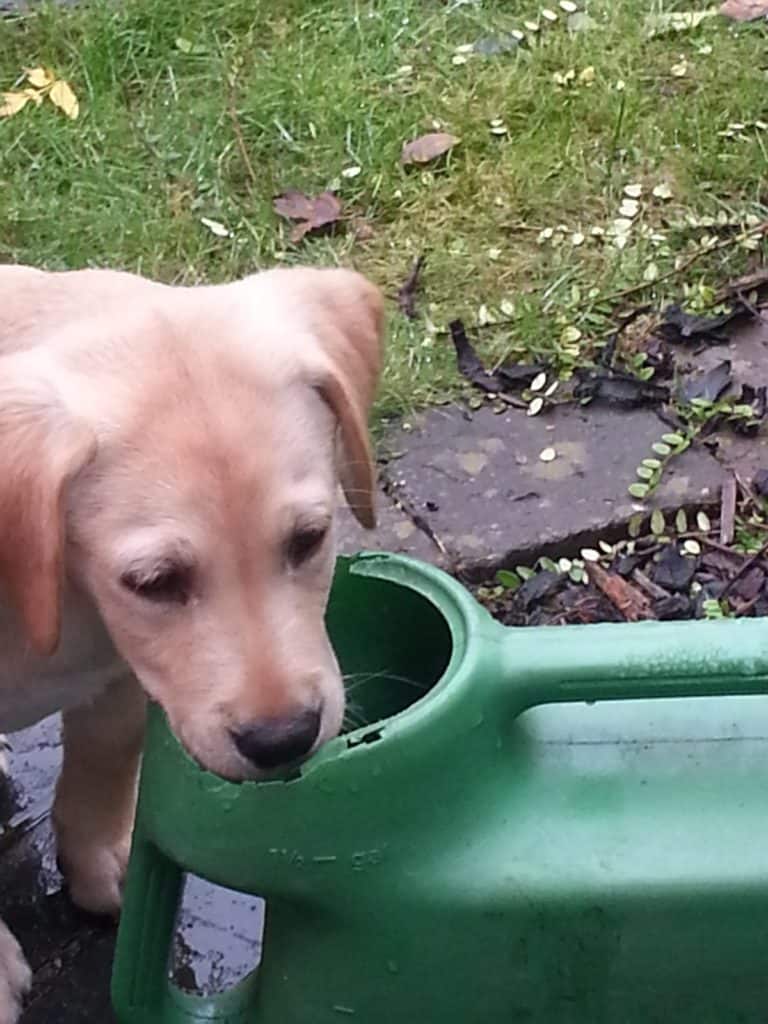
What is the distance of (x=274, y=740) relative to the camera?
1.62 m

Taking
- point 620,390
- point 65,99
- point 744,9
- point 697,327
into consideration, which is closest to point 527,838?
point 620,390

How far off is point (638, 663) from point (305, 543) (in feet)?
1.15

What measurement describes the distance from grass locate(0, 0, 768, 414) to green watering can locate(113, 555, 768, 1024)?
1.33 m

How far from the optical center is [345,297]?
6.69ft


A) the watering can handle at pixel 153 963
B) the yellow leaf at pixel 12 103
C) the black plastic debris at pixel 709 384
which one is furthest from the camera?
the yellow leaf at pixel 12 103

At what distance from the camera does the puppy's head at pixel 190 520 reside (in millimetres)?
1669

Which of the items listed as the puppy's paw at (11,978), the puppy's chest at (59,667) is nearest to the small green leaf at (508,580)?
the puppy's chest at (59,667)

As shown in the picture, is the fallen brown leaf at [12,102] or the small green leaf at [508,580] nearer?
the small green leaf at [508,580]

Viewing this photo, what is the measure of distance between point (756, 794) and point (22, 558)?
2.35 ft

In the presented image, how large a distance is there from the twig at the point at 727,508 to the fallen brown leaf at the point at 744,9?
1.51 metres

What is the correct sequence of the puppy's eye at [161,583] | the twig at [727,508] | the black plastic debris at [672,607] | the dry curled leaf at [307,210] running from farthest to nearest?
the dry curled leaf at [307,210]
the twig at [727,508]
the black plastic debris at [672,607]
the puppy's eye at [161,583]

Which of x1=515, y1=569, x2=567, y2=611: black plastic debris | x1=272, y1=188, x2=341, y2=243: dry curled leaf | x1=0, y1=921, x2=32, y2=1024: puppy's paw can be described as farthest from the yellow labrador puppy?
x1=272, y1=188, x2=341, y2=243: dry curled leaf

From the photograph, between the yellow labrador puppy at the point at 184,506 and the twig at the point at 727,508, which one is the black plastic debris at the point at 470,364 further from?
the yellow labrador puppy at the point at 184,506

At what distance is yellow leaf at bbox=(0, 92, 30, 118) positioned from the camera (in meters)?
3.69
